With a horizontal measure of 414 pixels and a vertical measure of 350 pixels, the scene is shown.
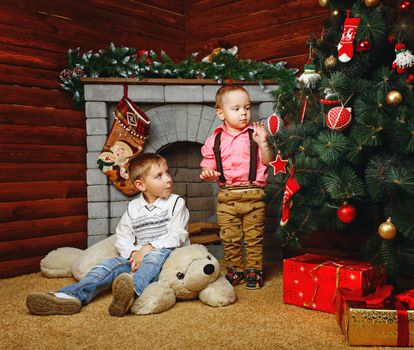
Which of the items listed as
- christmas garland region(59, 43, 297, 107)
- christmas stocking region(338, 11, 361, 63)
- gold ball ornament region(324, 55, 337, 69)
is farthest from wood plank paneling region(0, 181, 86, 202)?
christmas stocking region(338, 11, 361, 63)

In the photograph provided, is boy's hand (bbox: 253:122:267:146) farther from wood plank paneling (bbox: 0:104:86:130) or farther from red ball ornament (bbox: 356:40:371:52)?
wood plank paneling (bbox: 0:104:86:130)

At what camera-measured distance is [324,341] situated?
5.84 feet

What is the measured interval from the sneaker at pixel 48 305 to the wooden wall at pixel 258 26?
235cm

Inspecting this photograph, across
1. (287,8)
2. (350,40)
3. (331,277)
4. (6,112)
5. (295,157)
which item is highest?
(287,8)

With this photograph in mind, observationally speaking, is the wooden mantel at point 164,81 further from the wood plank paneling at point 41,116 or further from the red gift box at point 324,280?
the red gift box at point 324,280

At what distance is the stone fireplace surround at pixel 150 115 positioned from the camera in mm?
3203

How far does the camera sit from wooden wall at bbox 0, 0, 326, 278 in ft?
9.79

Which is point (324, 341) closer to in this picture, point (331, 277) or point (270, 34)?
point (331, 277)

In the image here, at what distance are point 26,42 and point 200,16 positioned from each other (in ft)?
5.57

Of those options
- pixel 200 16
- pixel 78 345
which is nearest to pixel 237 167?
pixel 78 345

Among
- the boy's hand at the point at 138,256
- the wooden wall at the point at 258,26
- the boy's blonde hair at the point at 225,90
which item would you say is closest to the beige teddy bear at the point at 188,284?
the boy's hand at the point at 138,256

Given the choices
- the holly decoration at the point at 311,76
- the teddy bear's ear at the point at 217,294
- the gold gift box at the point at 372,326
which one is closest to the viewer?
the gold gift box at the point at 372,326

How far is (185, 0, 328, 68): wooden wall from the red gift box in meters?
1.83

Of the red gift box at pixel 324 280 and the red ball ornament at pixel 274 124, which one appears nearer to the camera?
the red gift box at pixel 324 280
